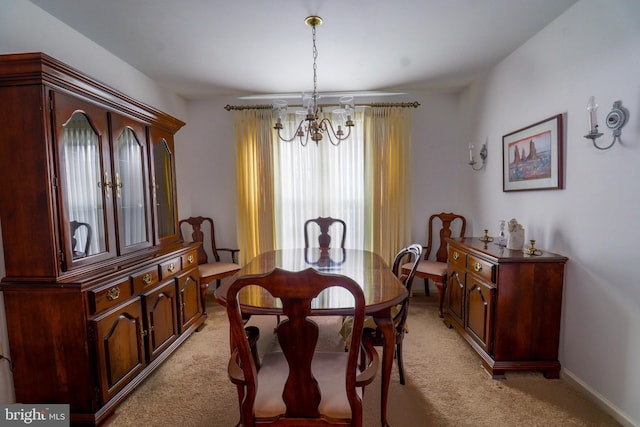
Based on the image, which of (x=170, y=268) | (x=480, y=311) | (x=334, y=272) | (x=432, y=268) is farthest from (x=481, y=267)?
(x=170, y=268)

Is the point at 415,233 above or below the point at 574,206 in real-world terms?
below

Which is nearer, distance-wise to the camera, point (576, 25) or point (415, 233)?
point (576, 25)

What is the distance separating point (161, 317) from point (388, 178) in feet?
8.85

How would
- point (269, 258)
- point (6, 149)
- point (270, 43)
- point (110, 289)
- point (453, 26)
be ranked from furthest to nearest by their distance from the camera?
point (269, 258)
point (270, 43)
point (453, 26)
point (110, 289)
point (6, 149)

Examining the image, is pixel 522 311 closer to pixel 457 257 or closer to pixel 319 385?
pixel 457 257

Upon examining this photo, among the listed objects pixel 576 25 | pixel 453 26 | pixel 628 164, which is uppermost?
pixel 453 26

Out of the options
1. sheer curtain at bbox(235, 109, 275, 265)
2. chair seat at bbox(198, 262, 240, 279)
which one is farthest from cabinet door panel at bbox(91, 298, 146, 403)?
sheer curtain at bbox(235, 109, 275, 265)

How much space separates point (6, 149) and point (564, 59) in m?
3.38

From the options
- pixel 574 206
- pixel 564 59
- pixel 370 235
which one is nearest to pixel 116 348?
pixel 370 235

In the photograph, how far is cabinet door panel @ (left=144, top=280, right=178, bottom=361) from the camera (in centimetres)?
205

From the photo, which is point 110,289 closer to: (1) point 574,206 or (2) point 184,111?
(2) point 184,111

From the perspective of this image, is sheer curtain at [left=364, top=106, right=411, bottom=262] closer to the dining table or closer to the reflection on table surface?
the reflection on table surface

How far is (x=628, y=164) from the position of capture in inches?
61.8

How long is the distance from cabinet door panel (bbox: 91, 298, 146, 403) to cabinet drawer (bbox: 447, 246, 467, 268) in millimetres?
2498
